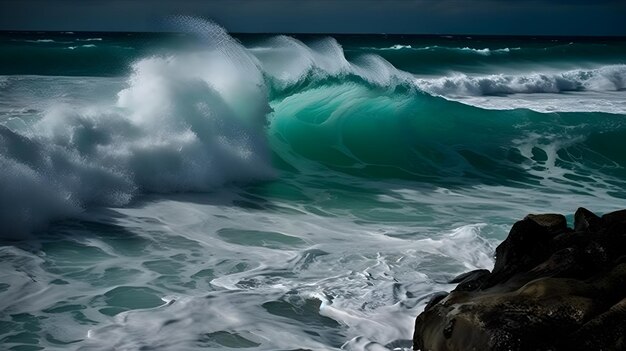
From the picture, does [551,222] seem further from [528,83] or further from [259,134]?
[528,83]

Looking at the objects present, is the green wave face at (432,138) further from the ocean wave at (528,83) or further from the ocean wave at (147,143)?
the ocean wave at (528,83)

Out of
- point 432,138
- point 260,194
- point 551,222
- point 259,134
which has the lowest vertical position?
point 432,138

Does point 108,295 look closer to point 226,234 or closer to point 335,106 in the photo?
point 226,234

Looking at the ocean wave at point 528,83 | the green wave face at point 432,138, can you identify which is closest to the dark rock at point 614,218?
the green wave face at point 432,138

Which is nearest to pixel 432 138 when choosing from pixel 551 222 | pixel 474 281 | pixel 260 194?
pixel 260 194

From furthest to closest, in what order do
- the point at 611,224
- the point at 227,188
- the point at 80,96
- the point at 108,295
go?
1. the point at 80,96
2. the point at 227,188
3. the point at 108,295
4. the point at 611,224

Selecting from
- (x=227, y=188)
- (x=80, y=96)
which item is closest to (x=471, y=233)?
(x=227, y=188)
